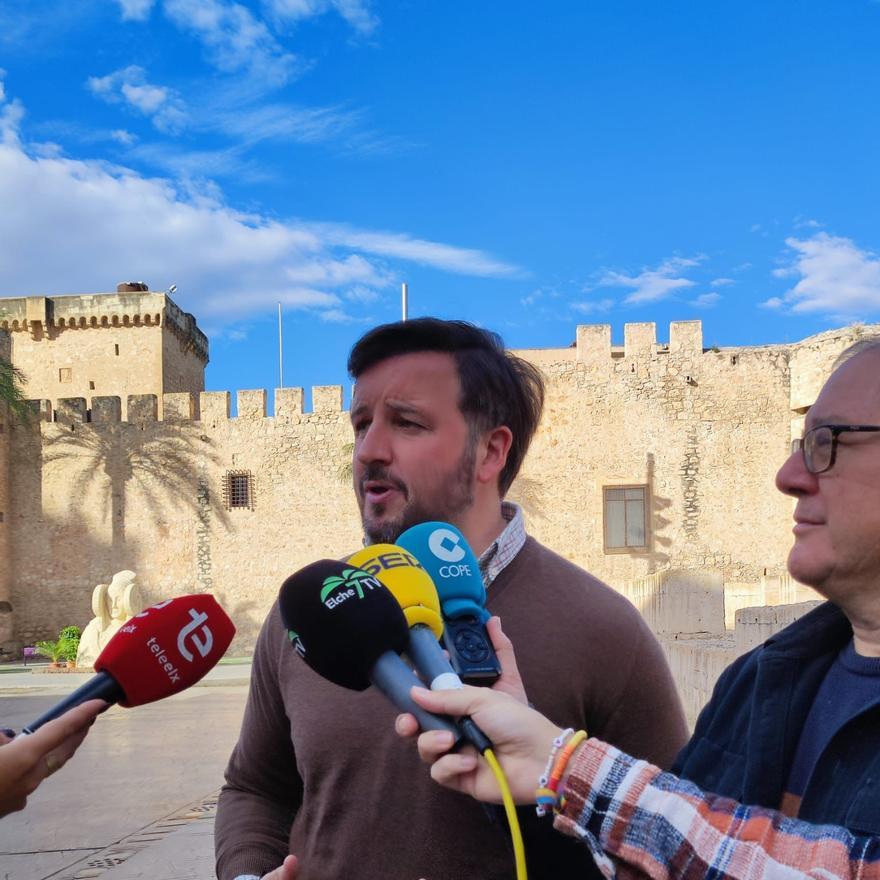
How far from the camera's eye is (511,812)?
100 cm

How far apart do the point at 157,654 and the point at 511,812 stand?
89 centimetres

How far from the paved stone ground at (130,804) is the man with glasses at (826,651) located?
11.0 feet

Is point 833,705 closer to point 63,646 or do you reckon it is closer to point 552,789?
point 552,789

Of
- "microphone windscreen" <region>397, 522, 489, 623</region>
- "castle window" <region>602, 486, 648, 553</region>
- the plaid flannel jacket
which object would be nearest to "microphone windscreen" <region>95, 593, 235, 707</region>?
"microphone windscreen" <region>397, 522, 489, 623</region>

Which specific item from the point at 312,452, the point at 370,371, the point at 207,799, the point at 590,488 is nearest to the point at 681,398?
the point at 590,488

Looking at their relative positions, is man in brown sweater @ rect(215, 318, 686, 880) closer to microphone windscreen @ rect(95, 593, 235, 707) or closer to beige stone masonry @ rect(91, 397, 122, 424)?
microphone windscreen @ rect(95, 593, 235, 707)

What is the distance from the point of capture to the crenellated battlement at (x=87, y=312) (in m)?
29.3

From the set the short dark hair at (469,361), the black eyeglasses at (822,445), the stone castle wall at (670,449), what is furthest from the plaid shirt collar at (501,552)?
the stone castle wall at (670,449)

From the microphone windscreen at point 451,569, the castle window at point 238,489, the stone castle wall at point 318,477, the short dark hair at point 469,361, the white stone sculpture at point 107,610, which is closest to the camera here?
the microphone windscreen at point 451,569

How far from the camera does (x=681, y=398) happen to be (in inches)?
834

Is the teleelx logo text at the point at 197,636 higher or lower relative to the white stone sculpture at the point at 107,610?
higher

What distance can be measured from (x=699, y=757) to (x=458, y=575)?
0.47 m

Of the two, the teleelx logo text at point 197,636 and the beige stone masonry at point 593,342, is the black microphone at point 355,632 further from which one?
the beige stone masonry at point 593,342

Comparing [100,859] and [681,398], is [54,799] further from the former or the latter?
[681,398]
